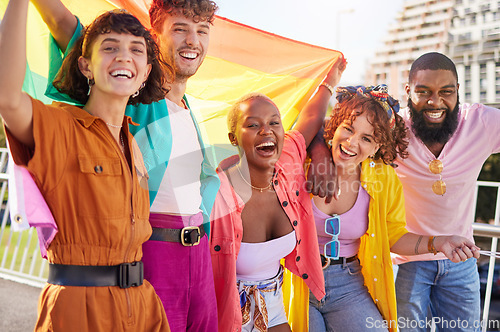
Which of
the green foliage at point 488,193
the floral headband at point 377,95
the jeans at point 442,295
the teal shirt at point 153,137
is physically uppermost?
the floral headband at point 377,95

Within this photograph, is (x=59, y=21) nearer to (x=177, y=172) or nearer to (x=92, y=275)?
(x=177, y=172)

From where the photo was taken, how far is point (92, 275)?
5.92 feet

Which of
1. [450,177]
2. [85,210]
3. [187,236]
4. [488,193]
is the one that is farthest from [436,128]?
[488,193]

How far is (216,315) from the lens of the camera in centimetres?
245

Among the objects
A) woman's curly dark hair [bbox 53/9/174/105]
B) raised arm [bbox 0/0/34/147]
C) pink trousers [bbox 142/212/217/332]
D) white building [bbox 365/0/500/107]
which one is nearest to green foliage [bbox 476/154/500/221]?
pink trousers [bbox 142/212/217/332]

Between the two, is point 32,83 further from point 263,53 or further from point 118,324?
point 263,53

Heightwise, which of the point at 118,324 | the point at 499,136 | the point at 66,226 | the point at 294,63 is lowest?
the point at 118,324

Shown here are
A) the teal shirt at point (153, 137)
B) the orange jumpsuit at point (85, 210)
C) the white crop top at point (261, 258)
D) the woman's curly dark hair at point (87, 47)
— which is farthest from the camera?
the white crop top at point (261, 258)

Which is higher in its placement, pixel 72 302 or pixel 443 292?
pixel 72 302

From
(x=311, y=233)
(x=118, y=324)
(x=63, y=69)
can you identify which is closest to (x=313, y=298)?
(x=311, y=233)

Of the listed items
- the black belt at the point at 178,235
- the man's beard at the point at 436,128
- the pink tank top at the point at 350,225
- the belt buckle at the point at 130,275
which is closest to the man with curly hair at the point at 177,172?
the black belt at the point at 178,235

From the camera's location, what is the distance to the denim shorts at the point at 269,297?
275 cm

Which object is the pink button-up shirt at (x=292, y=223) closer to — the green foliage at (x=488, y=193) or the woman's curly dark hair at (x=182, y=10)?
the woman's curly dark hair at (x=182, y=10)

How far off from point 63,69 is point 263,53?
1.90 metres
